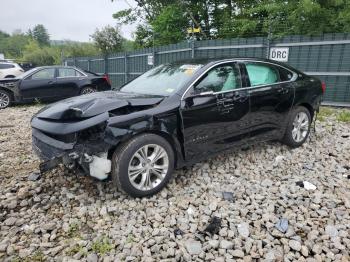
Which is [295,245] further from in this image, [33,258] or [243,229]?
[33,258]

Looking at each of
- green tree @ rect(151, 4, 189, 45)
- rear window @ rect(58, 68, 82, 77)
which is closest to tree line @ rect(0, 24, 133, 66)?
green tree @ rect(151, 4, 189, 45)

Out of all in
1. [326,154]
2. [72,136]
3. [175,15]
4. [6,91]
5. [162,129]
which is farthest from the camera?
[175,15]

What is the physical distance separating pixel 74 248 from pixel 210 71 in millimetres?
2557

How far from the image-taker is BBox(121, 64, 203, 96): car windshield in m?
3.80

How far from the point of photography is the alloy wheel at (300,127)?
194 inches

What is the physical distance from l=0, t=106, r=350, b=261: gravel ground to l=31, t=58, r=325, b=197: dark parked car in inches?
14.4

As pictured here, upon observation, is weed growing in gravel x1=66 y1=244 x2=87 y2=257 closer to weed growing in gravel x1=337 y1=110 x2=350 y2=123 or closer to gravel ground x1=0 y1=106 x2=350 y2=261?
gravel ground x1=0 y1=106 x2=350 y2=261

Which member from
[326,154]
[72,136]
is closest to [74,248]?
[72,136]

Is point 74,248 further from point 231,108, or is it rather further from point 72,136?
point 231,108

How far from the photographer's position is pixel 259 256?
2633mm

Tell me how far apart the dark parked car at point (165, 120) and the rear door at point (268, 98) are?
0.05 feet

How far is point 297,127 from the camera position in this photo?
16.3ft

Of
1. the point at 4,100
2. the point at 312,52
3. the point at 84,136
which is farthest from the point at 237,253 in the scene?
the point at 4,100

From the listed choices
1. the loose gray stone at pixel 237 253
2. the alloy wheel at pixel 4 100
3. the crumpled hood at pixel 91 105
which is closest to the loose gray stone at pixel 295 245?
the loose gray stone at pixel 237 253
